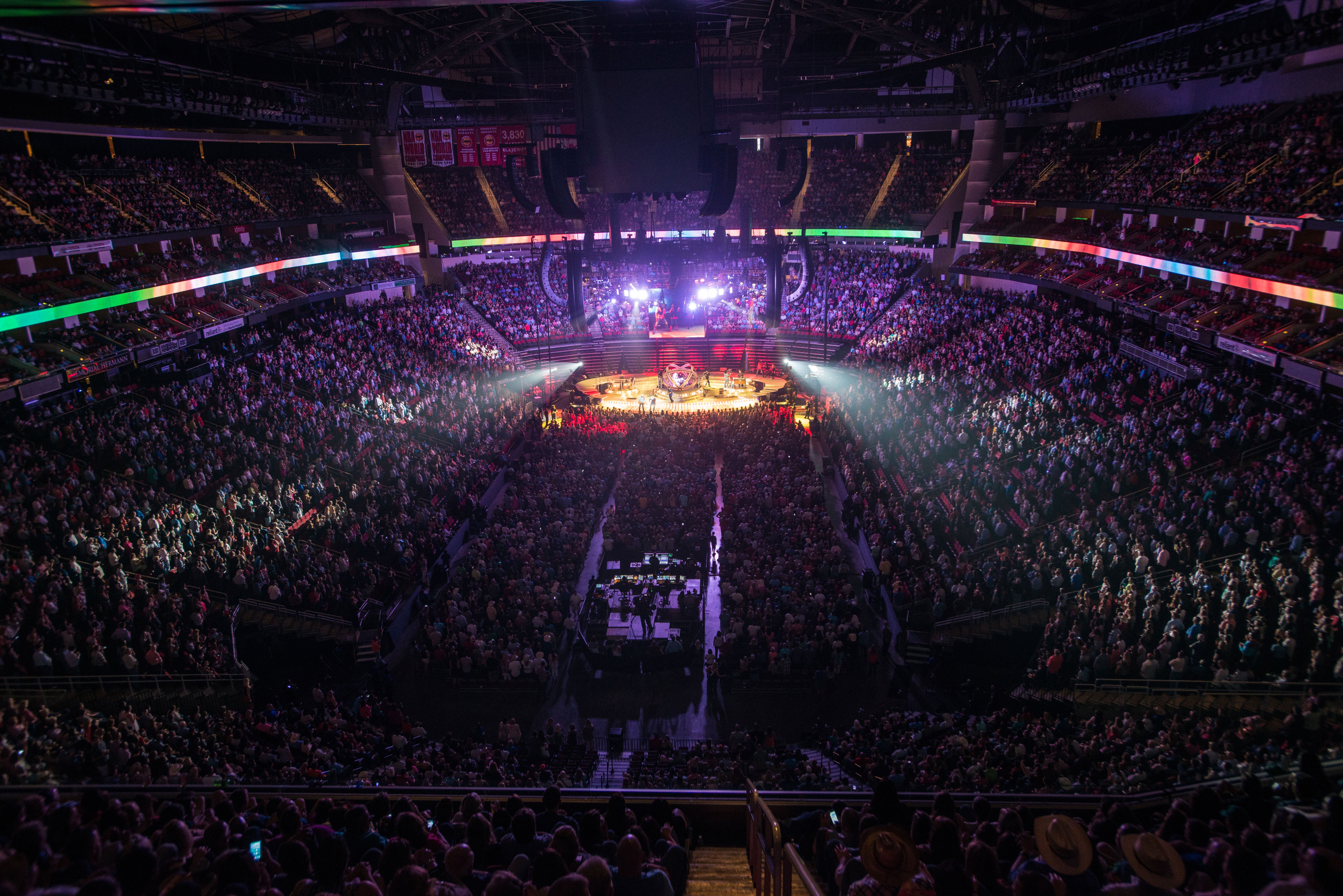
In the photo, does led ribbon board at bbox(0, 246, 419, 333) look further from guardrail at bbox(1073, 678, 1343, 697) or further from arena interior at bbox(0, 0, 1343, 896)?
guardrail at bbox(1073, 678, 1343, 697)

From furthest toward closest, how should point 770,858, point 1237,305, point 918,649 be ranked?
point 1237,305 → point 918,649 → point 770,858

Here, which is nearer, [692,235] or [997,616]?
[997,616]

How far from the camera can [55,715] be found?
30.1 feet

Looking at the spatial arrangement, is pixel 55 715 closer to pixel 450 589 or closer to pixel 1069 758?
pixel 450 589

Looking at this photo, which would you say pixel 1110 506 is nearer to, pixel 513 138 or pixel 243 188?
pixel 243 188

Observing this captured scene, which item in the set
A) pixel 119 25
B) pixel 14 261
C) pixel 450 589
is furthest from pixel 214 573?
pixel 119 25

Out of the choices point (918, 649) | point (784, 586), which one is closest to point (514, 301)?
point (784, 586)

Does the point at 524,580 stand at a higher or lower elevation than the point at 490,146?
lower

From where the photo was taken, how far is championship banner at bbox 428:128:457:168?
4134cm

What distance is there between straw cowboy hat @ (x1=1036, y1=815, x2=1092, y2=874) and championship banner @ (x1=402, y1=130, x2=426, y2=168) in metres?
44.0

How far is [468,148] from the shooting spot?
1654 inches

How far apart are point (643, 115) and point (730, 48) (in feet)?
52.1

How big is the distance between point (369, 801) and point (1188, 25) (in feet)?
81.0

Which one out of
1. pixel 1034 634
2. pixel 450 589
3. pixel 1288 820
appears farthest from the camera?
pixel 450 589
